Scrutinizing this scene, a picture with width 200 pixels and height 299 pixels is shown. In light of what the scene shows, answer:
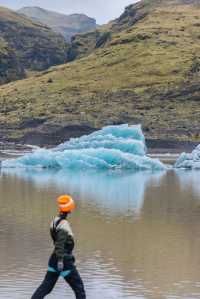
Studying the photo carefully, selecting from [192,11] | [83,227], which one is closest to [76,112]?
[192,11]

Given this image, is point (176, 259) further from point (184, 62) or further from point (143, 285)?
point (184, 62)

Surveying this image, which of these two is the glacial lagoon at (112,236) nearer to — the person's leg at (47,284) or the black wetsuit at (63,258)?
the person's leg at (47,284)

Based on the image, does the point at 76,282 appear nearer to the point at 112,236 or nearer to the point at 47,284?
the point at 47,284

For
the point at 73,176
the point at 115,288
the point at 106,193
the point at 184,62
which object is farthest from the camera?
the point at 184,62

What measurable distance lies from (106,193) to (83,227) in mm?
11526

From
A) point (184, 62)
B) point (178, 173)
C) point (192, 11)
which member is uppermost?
point (192, 11)

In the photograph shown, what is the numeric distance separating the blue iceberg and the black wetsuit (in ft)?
125

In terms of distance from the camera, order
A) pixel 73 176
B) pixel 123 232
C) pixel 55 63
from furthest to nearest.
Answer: pixel 55 63
pixel 73 176
pixel 123 232

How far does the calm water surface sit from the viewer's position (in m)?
13.6

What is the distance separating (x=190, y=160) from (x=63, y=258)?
43413mm

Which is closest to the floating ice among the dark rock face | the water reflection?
the water reflection

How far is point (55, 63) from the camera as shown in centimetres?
19550

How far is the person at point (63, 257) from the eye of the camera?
11.0 meters

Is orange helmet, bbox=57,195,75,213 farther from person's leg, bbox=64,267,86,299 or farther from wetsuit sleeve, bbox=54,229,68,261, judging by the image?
person's leg, bbox=64,267,86,299
